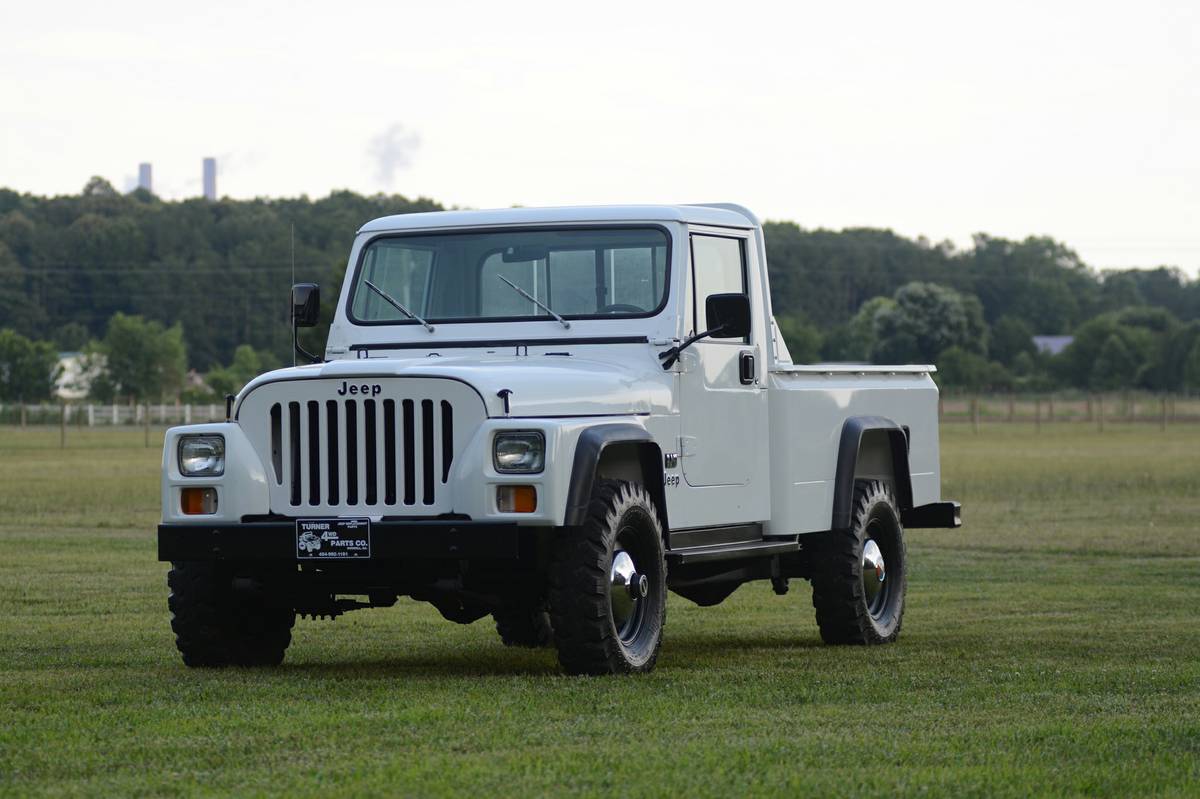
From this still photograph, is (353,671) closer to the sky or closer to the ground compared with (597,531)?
closer to the ground

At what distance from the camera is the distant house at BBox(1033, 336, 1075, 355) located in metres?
183

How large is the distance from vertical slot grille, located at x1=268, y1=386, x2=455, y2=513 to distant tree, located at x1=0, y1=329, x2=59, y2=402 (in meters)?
118

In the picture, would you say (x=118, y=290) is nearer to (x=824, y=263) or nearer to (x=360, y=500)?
(x=824, y=263)

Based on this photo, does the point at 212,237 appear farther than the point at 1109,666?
Yes

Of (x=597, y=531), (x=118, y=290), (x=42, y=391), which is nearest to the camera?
(x=597, y=531)

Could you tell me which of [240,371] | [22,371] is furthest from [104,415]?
[240,371]

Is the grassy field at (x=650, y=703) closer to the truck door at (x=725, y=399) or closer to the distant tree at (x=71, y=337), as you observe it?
the truck door at (x=725, y=399)

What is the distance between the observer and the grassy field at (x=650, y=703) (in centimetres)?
765

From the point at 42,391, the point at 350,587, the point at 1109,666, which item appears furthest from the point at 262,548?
the point at 42,391

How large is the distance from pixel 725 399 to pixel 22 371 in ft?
386

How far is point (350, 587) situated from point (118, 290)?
13263 cm

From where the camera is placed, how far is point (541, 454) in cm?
1033

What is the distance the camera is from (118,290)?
140 metres

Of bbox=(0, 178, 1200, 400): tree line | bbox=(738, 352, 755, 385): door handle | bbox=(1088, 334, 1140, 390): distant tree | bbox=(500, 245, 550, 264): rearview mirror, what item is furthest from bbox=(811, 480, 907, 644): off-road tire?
bbox=(1088, 334, 1140, 390): distant tree
